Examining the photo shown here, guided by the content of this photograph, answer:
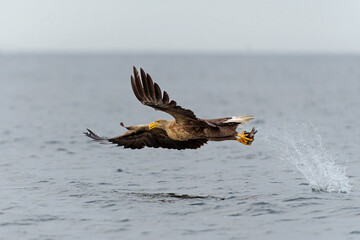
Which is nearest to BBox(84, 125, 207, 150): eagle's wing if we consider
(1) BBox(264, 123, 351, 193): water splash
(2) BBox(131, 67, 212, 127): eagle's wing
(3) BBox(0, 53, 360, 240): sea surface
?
(3) BBox(0, 53, 360, 240): sea surface

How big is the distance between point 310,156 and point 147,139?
225 inches

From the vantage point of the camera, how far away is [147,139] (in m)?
14.3

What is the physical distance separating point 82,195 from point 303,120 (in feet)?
54.8

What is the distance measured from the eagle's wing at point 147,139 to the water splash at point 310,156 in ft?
8.81

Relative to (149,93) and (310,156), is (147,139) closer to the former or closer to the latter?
(149,93)

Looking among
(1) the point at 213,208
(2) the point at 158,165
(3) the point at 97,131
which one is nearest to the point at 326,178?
(1) the point at 213,208

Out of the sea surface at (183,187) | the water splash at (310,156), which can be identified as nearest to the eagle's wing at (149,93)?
the sea surface at (183,187)

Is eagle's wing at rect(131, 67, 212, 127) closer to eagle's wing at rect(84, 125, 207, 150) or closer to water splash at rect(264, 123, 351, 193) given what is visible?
eagle's wing at rect(84, 125, 207, 150)

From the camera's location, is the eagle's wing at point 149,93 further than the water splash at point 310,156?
No

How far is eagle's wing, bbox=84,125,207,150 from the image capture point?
1391 cm

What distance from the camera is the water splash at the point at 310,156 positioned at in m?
14.2

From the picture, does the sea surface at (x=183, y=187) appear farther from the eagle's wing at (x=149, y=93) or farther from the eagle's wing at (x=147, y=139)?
the eagle's wing at (x=149, y=93)

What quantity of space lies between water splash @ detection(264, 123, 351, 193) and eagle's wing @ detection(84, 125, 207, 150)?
2685 millimetres

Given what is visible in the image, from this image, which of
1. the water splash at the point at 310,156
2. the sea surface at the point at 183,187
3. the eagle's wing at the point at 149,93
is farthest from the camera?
the water splash at the point at 310,156
